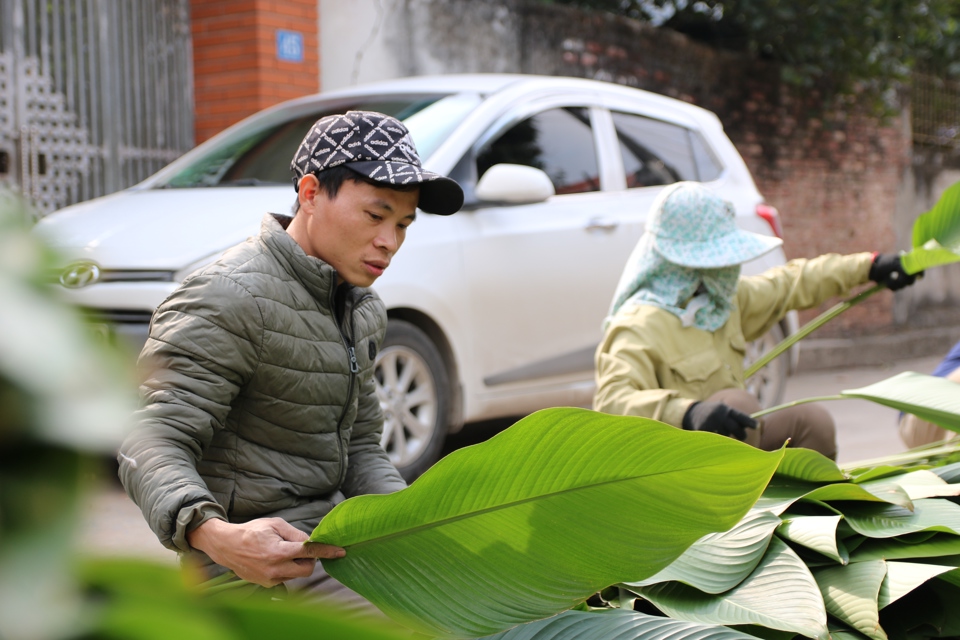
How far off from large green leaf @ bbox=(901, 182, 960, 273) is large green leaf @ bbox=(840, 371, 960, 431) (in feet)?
1.30

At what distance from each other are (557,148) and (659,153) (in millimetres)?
834

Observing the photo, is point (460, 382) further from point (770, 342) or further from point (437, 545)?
point (437, 545)

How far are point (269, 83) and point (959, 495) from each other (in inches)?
248

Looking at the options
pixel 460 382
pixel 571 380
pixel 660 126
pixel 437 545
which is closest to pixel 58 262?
pixel 437 545

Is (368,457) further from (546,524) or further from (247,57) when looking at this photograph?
(247,57)

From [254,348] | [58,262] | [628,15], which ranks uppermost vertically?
[628,15]

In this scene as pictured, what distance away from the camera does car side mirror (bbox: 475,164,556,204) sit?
187 inches

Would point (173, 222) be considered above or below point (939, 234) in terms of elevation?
below

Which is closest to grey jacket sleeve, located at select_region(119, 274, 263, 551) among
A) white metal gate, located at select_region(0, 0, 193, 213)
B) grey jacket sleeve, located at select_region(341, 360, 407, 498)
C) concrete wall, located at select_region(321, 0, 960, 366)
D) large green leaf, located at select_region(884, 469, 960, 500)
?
grey jacket sleeve, located at select_region(341, 360, 407, 498)

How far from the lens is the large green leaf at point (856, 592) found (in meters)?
1.29

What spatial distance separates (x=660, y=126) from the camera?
624 centimetres

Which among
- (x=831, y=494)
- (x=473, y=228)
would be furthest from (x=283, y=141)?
(x=831, y=494)

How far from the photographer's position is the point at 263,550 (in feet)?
4.35

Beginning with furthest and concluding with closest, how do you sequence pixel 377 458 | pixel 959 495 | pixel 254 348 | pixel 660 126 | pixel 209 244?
pixel 660 126 < pixel 209 244 < pixel 377 458 < pixel 254 348 < pixel 959 495
